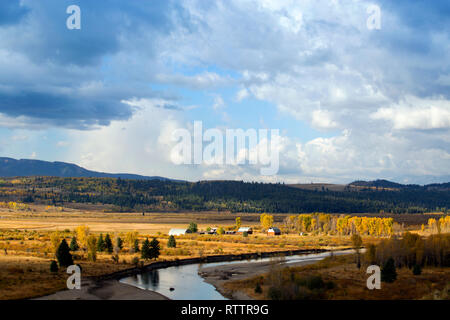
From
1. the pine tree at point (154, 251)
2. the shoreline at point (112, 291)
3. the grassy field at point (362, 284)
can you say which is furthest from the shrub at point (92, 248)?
the grassy field at point (362, 284)

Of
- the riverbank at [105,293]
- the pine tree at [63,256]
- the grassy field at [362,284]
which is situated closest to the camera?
the riverbank at [105,293]

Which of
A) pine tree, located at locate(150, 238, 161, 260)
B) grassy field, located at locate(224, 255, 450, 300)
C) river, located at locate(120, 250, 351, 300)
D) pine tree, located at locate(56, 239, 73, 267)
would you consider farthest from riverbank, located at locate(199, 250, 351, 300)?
pine tree, located at locate(56, 239, 73, 267)

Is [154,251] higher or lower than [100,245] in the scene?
lower

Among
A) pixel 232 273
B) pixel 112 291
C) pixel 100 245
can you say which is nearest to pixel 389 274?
pixel 232 273

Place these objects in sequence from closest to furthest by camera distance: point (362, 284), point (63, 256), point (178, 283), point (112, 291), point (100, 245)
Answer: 1. point (112, 291)
2. point (362, 284)
3. point (178, 283)
4. point (63, 256)
5. point (100, 245)

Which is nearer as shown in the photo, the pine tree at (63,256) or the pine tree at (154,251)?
the pine tree at (63,256)

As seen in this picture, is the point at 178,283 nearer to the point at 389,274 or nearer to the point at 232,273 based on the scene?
the point at 232,273

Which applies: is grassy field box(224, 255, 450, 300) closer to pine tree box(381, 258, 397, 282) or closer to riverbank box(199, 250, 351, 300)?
pine tree box(381, 258, 397, 282)

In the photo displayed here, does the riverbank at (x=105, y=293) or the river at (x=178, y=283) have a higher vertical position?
the riverbank at (x=105, y=293)

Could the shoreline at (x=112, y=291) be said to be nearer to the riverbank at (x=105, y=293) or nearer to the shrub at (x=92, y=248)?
the riverbank at (x=105, y=293)

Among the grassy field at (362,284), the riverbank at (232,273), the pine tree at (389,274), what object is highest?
the pine tree at (389,274)
